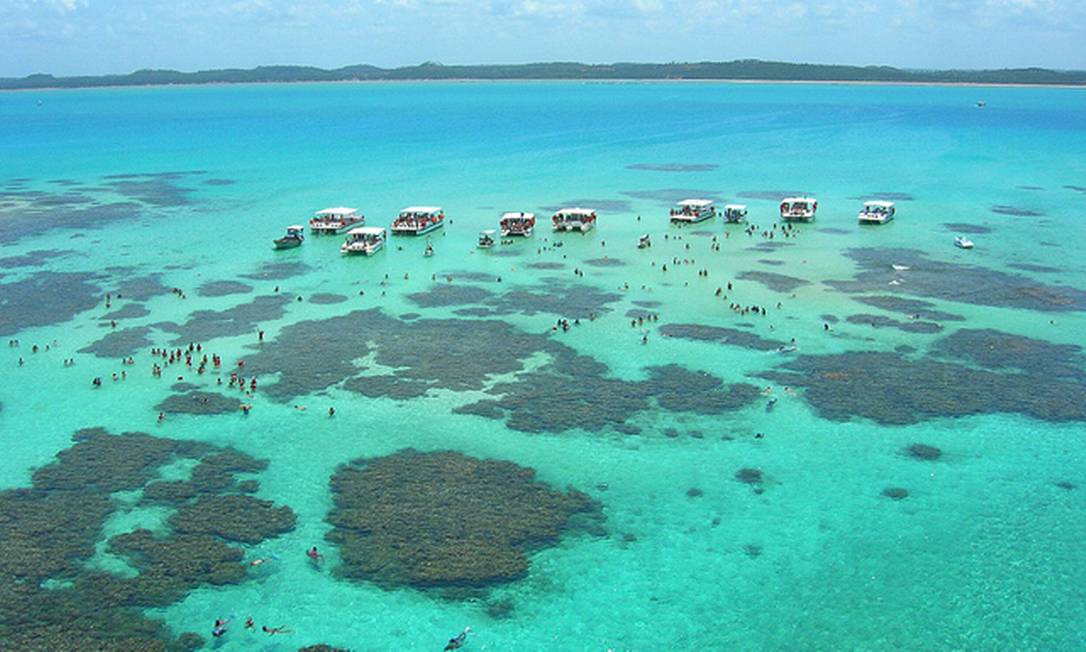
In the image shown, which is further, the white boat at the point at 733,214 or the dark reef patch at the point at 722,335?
the white boat at the point at 733,214

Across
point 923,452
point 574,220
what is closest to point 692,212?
point 574,220

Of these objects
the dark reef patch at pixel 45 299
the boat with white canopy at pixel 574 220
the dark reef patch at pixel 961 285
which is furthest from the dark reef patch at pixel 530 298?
the dark reef patch at pixel 45 299

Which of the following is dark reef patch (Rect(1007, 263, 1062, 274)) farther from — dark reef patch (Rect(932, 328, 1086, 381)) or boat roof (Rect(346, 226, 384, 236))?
boat roof (Rect(346, 226, 384, 236))

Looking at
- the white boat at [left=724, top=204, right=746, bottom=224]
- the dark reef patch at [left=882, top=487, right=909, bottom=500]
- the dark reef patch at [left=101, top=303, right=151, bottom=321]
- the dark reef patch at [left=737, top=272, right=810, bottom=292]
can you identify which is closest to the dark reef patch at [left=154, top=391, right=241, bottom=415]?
the dark reef patch at [left=101, top=303, right=151, bottom=321]

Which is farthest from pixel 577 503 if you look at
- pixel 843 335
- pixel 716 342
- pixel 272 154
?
pixel 272 154

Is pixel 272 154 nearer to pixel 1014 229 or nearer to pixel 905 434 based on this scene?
pixel 1014 229

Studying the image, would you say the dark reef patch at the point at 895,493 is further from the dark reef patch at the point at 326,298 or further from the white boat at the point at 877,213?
the white boat at the point at 877,213

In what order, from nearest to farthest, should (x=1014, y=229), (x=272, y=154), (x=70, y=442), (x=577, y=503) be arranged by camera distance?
(x=577, y=503)
(x=70, y=442)
(x=1014, y=229)
(x=272, y=154)
